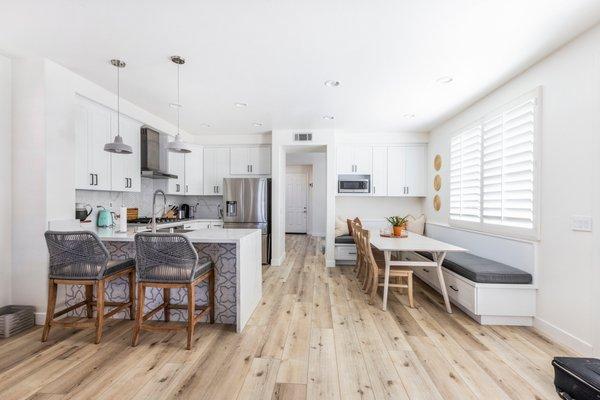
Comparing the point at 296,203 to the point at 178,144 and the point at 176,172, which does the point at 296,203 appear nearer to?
the point at 176,172

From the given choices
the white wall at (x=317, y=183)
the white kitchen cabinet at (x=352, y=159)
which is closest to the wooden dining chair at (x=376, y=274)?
the white kitchen cabinet at (x=352, y=159)

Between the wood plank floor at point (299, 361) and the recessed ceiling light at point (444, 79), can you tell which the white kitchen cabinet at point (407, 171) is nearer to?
the recessed ceiling light at point (444, 79)

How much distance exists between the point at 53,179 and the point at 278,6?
8.58 feet

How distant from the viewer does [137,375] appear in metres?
1.85

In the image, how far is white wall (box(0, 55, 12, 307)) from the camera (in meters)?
2.50

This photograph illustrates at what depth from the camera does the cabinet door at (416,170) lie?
16.9 feet

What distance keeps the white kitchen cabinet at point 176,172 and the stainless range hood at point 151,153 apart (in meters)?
0.41

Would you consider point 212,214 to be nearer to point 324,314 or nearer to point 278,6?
point 324,314

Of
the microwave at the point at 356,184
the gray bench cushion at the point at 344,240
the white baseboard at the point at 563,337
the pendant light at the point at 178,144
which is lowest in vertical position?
the white baseboard at the point at 563,337

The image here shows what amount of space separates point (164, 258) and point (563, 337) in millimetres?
3352

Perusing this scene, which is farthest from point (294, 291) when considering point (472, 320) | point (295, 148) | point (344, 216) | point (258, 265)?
point (295, 148)

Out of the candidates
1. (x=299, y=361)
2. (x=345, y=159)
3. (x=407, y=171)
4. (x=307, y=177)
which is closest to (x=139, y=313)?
(x=299, y=361)

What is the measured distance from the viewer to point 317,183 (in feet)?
28.3

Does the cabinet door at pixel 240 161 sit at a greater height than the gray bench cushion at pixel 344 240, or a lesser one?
greater
